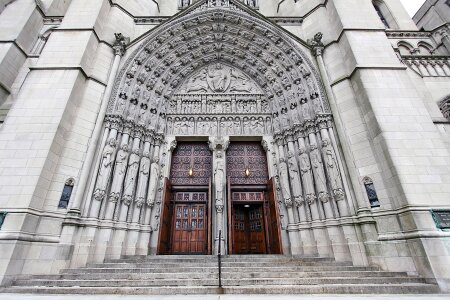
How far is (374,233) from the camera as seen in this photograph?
5523 millimetres

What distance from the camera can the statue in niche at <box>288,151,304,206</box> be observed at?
7.14 m

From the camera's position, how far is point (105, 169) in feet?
21.7

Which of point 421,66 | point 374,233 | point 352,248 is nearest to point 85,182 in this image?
point 352,248

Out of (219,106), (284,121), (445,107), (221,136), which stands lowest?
(221,136)

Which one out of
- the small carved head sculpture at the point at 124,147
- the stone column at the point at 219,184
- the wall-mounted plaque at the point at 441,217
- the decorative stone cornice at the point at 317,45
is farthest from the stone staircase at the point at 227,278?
the decorative stone cornice at the point at 317,45

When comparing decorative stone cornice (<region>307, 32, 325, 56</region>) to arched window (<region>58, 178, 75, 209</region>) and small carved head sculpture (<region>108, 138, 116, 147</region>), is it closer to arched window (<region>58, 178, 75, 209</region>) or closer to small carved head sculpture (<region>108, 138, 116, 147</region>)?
small carved head sculpture (<region>108, 138, 116, 147</region>)

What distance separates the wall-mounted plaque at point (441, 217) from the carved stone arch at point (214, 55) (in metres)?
5.09

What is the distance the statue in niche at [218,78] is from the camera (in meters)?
9.92

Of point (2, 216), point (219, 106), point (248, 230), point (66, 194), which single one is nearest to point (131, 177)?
point (66, 194)

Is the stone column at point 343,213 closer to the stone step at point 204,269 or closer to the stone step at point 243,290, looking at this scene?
the stone step at point 204,269

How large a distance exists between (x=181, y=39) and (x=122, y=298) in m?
9.76

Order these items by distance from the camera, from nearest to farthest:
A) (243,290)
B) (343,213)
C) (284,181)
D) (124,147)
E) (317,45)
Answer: (243,290) → (343,213) → (124,147) → (284,181) → (317,45)

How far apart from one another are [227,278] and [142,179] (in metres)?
4.55

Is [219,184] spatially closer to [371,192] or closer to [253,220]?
[253,220]
